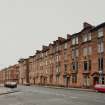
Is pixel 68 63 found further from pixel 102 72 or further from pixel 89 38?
pixel 102 72

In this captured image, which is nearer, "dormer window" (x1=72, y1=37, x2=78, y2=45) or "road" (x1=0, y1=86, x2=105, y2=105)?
"road" (x1=0, y1=86, x2=105, y2=105)

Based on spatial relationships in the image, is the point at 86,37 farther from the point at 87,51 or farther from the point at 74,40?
the point at 74,40

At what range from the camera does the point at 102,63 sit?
54188 millimetres

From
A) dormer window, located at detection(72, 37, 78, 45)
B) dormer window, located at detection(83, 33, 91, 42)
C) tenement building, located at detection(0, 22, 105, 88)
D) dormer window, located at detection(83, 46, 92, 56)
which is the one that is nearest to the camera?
tenement building, located at detection(0, 22, 105, 88)

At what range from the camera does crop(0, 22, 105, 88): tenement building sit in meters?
55.8

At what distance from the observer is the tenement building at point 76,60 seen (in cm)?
5581

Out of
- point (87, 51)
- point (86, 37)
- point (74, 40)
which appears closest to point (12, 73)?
point (74, 40)

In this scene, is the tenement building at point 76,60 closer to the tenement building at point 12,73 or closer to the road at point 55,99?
the road at point 55,99

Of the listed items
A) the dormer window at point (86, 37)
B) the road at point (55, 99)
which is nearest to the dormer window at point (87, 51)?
the dormer window at point (86, 37)

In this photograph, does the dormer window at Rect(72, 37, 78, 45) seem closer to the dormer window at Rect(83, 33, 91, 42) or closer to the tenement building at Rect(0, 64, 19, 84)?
the dormer window at Rect(83, 33, 91, 42)

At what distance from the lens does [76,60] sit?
64938 mm

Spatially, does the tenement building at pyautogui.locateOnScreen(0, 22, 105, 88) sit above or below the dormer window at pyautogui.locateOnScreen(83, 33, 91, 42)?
below

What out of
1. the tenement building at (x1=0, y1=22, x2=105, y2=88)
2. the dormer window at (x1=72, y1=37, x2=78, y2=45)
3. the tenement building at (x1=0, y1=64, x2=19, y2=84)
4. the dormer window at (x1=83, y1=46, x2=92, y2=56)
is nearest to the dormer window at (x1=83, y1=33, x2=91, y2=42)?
the tenement building at (x1=0, y1=22, x2=105, y2=88)

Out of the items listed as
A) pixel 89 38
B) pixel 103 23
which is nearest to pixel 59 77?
pixel 89 38
